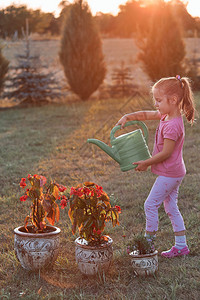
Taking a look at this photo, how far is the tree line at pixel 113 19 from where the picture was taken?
535 inches

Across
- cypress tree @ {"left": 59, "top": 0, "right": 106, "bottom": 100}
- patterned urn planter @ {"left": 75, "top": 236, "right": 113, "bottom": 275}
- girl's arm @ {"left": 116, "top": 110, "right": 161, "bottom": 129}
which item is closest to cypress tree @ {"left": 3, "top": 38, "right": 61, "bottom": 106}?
cypress tree @ {"left": 59, "top": 0, "right": 106, "bottom": 100}

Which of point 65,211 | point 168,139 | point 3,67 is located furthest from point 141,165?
point 3,67

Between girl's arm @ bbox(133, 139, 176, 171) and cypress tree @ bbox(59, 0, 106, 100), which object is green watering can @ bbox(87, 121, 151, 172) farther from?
cypress tree @ bbox(59, 0, 106, 100)

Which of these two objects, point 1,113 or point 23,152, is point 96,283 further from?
point 1,113

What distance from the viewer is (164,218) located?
12.1ft

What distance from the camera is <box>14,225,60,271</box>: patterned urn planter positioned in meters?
2.60

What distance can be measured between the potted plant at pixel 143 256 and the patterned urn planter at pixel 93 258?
164 millimetres

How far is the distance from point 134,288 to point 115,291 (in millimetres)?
128

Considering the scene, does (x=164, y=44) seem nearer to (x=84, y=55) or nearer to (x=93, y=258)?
(x=84, y=55)

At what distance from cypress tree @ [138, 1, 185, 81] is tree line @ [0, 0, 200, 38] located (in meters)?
0.17

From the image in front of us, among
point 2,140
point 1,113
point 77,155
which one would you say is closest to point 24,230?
point 77,155

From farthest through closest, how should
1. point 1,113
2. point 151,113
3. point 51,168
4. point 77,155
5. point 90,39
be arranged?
point 90,39
point 1,113
point 77,155
point 51,168
point 151,113

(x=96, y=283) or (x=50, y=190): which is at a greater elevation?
(x=50, y=190)

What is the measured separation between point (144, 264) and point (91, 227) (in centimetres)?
42
